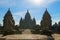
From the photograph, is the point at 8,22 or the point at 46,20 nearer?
the point at 8,22

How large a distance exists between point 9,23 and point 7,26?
1.09 m

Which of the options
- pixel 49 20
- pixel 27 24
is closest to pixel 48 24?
pixel 49 20

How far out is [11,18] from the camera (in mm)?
50469

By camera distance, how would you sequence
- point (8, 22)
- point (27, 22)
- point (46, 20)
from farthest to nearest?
1. point (27, 22)
2. point (46, 20)
3. point (8, 22)

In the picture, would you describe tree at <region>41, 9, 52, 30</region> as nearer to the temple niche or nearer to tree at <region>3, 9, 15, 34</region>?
tree at <region>3, 9, 15, 34</region>

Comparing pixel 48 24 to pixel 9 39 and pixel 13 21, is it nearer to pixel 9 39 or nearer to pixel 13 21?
pixel 13 21

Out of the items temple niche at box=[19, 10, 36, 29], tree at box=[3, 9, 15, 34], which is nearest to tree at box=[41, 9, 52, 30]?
tree at box=[3, 9, 15, 34]

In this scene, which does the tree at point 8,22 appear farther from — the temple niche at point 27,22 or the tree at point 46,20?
the temple niche at point 27,22

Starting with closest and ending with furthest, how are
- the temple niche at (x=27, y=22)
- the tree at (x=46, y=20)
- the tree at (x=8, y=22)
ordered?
1. the tree at (x=8, y=22)
2. the tree at (x=46, y=20)
3. the temple niche at (x=27, y=22)

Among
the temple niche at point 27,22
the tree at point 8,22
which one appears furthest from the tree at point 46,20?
the temple niche at point 27,22

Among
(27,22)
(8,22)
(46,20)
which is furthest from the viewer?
(27,22)

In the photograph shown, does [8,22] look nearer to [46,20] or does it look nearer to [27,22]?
[46,20]

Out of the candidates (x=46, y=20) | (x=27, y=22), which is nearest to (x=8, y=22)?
(x=46, y=20)

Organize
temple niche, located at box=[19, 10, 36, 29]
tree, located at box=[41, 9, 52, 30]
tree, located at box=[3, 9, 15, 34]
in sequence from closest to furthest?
tree, located at box=[3, 9, 15, 34], tree, located at box=[41, 9, 52, 30], temple niche, located at box=[19, 10, 36, 29]
